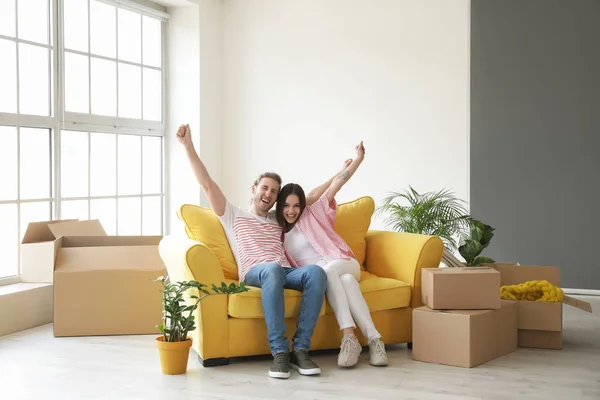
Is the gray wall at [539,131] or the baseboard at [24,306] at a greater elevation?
the gray wall at [539,131]

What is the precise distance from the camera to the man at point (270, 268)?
3512 mm

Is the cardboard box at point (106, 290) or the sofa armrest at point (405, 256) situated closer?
the sofa armrest at point (405, 256)

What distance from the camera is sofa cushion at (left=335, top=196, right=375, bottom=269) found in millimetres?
4270

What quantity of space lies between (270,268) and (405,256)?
833mm

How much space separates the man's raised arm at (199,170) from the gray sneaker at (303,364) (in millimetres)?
879

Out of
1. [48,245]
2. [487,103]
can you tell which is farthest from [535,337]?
[48,245]

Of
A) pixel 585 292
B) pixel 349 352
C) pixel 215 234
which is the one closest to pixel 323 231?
pixel 215 234

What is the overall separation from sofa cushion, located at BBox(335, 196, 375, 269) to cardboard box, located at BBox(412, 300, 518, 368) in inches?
23.8

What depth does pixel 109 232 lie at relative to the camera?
5.81m

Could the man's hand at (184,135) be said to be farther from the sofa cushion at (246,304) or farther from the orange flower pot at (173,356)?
the orange flower pot at (173,356)

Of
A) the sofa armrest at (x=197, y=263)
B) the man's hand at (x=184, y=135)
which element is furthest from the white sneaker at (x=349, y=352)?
the man's hand at (x=184, y=135)

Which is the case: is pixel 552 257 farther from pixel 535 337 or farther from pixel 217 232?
pixel 217 232

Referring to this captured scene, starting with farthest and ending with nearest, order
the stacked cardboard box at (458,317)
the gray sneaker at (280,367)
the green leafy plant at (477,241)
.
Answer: the green leafy plant at (477,241)
the stacked cardboard box at (458,317)
the gray sneaker at (280,367)

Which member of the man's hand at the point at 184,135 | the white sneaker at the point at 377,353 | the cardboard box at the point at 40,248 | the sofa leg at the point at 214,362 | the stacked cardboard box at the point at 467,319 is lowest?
the sofa leg at the point at 214,362
